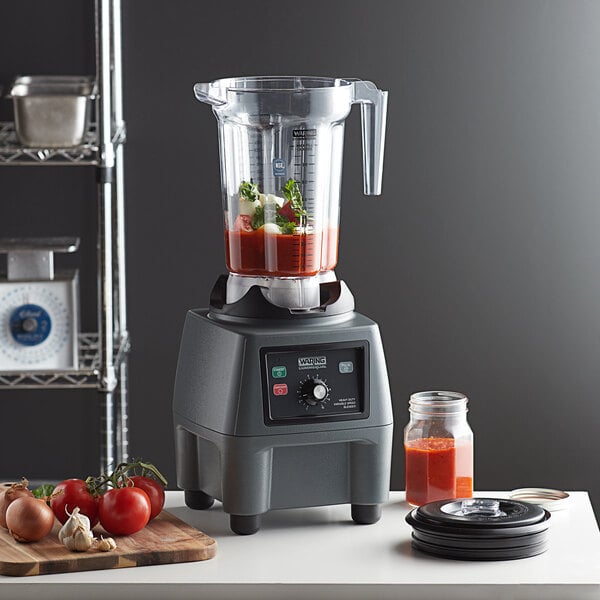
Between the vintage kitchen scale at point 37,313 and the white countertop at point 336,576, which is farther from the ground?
the vintage kitchen scale at point 37,313

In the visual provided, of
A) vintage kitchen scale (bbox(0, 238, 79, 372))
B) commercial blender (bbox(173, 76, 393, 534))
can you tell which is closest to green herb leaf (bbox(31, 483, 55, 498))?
commercial blender (bbox(173, 76, 393, 534))

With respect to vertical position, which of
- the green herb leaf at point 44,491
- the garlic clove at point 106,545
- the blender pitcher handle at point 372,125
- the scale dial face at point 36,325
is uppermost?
the blender pitcher handle at point 372,125

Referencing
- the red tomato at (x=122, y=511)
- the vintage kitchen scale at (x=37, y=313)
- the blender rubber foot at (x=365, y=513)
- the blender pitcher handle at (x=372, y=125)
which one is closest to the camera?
the red tomato at (x=122, y=511)

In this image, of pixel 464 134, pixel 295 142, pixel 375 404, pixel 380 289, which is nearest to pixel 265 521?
pixel 375 404

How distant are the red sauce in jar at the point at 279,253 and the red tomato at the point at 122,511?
1.28 ft

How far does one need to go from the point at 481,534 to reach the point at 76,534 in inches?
20.7

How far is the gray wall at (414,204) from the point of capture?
2814mm

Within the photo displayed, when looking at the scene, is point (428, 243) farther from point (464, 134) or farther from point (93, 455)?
point (93, 455)

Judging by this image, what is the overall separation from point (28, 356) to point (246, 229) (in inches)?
→ 39.9

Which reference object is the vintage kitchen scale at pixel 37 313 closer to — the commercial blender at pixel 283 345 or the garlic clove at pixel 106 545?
the commercial blender at pixel 283 345

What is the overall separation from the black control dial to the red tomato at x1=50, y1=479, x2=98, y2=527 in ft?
1.07

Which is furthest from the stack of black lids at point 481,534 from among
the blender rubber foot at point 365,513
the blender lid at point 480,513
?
the blender rubber foot at point 365,513

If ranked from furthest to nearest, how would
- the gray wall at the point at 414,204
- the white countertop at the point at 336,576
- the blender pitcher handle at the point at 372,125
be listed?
the gray wall at the point at 414,204 < the blender pitcher handle at the point at 372,125 < the white countertop at the point at 336,576

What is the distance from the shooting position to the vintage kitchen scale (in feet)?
8.45
